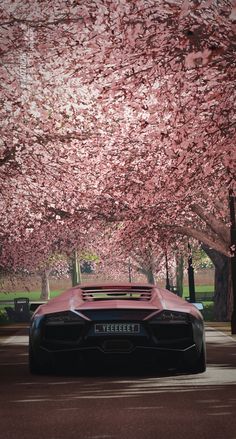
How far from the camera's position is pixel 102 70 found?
1709cm

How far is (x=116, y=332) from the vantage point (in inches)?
511

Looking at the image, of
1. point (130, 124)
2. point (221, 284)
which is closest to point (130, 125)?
point (130, 124)

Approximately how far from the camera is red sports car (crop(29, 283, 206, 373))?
13.0 metres

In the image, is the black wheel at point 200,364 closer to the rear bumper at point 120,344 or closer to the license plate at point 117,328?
the rear bumper at point 120,344

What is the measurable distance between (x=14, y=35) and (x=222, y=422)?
50.9ft

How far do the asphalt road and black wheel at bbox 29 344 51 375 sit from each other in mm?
118

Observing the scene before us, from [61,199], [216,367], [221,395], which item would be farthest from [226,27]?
[61,199]

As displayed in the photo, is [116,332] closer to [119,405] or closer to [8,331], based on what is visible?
[119,405]

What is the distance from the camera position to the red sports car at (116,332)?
1298 centimetres

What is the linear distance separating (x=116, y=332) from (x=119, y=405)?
8.53 feet

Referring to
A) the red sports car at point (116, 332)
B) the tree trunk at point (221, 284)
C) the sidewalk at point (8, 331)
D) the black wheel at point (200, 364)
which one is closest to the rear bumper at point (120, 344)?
the red sports car at point (116, 332)

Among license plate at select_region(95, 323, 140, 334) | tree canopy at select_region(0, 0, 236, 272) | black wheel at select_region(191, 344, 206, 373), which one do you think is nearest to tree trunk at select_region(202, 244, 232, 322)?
tree canopy at select_region(0, 0, 236, 272)

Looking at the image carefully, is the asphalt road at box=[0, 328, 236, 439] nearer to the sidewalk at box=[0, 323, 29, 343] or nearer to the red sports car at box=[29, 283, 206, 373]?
the red sports car at box=[29, 283, 206, 373]

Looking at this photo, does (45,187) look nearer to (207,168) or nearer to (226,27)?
(207,168)
